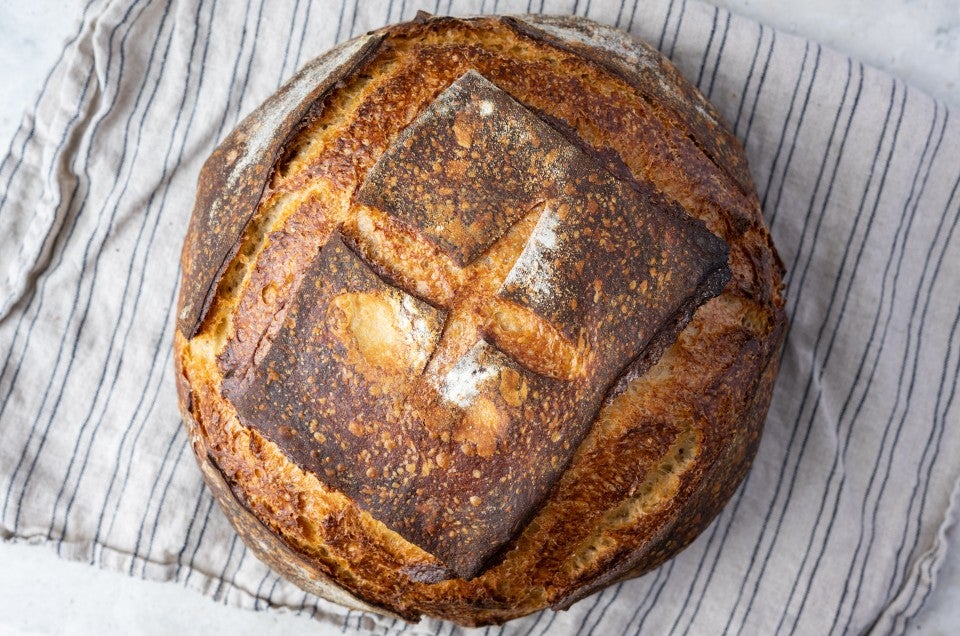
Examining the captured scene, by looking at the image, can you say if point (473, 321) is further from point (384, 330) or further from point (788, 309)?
point (788, 309)

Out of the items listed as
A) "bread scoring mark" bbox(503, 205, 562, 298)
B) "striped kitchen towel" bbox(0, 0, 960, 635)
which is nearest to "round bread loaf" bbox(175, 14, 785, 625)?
"bread scoring mark" bbox(503, 205, 562, 298)

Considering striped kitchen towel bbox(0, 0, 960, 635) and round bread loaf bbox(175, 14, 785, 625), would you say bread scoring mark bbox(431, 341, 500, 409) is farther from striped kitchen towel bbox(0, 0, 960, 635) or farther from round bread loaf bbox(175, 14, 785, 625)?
striped kitchen towel bbox(0, 0, 960, 635)

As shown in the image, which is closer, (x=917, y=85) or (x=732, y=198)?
(x=732, y=198)

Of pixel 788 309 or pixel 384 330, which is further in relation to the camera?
pixel 788 309

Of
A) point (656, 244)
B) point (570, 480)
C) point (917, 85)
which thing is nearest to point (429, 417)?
point (570, 480)

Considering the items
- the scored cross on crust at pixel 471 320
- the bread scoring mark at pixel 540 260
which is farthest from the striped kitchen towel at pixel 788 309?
the bread scoring mark at pixel 540 260

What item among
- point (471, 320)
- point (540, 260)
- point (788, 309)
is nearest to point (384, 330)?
point (471, 320)

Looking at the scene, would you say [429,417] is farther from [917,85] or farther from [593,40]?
[917,85]
